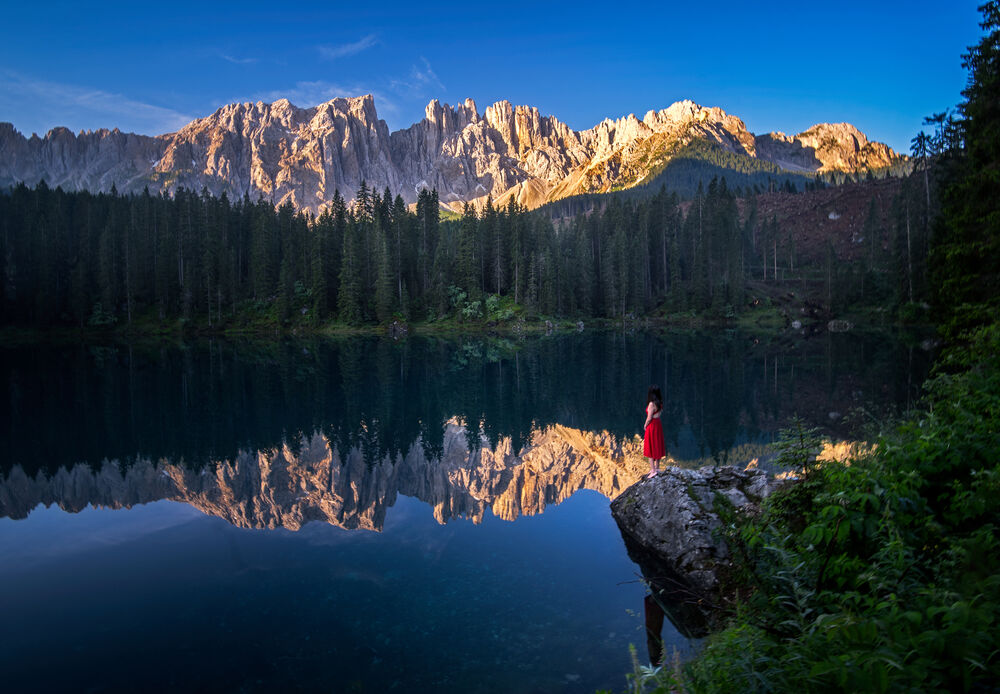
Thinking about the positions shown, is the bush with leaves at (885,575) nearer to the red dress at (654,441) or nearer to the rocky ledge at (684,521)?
the rocky ledge at (684,521)

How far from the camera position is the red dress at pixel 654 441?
13773 millimetres

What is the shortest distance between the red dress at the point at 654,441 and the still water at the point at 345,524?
6.65 ft

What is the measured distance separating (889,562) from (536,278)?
85.6m

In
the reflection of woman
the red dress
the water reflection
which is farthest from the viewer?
the water reflection

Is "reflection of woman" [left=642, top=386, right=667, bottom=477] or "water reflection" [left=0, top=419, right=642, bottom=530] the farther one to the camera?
"water reflection" [left=0, top=419, right=642, bottom=530]

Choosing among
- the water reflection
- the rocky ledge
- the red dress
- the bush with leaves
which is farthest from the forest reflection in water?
the bush with leaves

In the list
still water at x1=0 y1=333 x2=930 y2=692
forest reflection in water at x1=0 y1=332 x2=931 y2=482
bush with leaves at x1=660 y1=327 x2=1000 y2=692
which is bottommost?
still water at x1=0 y1=333 x2=930 y2=692

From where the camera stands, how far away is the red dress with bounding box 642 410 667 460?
45.2 ft

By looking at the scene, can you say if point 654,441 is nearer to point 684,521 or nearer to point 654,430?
point 654,430

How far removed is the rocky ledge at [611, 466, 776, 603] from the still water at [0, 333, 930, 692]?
22.1 inches

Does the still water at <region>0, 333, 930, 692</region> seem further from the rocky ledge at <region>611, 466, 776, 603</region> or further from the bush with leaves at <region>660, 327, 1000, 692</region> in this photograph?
the bush with leaves at <region>660, 327, 1000, 692</region>

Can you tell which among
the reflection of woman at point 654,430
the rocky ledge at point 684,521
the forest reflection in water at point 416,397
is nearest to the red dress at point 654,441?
the reflection of woman at point 654,430

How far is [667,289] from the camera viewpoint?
331 ft

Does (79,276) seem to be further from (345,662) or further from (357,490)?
(345,662)
